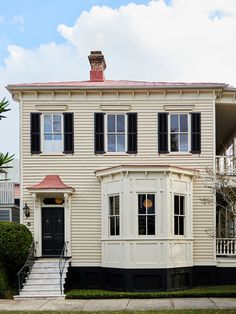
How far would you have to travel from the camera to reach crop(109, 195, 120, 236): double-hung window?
68.8 feet

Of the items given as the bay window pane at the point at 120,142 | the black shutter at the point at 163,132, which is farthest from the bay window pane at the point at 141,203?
the bay window pane at the point at 120,142

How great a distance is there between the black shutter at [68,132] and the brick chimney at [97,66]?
2.79m

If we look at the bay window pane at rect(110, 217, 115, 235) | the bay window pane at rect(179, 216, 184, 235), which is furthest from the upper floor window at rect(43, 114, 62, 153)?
the bay window pane at rect(179, 216, 184, 235)

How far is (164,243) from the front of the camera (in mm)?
20328

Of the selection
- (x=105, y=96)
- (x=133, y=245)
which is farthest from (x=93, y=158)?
(x=133, y=245)

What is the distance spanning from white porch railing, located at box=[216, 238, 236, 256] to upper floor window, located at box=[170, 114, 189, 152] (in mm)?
4068

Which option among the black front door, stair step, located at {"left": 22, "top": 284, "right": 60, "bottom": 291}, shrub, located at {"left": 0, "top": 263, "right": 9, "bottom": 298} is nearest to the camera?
shrub, located at {"left": 0, "top": 263, "right": 9, "bottom": 298}

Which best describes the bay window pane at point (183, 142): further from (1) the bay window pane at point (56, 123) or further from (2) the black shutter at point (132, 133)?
(1) the bay window pane at point (56, 123)

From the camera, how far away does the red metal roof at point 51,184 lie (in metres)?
21.6

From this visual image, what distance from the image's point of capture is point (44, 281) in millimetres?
20094

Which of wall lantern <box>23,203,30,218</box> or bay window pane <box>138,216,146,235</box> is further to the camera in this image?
wall lantern <box>23,203,30,218</box>

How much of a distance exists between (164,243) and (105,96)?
21.4ft

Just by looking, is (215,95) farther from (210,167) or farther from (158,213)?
(158,213)

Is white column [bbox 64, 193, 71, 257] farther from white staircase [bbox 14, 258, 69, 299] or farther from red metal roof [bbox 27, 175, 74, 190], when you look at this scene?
white staircase [bbox 14, 258, 69, 299]
